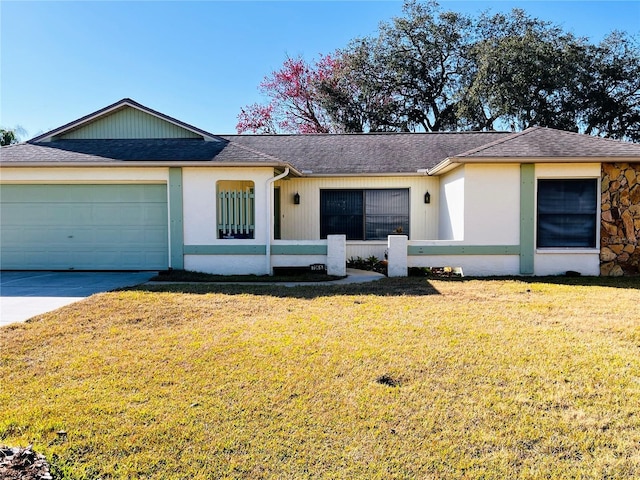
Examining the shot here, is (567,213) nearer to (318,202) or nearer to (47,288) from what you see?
(318,202)

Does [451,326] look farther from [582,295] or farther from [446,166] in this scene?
[446,166]

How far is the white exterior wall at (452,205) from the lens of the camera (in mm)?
10336

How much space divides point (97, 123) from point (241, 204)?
17.0 ft

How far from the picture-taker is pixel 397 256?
1000 cm

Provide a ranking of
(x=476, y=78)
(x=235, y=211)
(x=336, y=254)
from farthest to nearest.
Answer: (x=476, y=78) → (x=235, y=211) → (x=336, y=254)

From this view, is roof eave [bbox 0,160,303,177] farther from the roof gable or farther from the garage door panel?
the roof gable

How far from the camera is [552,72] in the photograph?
21609 mm

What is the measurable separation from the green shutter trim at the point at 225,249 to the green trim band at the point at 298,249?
11.6 inches

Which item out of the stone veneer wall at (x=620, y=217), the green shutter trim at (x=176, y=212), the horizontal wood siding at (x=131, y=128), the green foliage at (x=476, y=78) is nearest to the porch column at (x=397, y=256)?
the stone veneer wall at (x=620, y=217)

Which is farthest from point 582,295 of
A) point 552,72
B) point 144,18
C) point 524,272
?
point 552,72

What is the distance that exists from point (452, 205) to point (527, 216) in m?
1.81

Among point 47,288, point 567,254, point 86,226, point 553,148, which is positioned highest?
point 553,148

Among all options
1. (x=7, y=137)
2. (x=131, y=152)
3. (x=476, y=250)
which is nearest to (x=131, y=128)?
(x=131, y=152)

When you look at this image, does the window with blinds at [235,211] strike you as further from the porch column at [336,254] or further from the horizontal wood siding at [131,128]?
the horizontal wood siding at [131,128]
